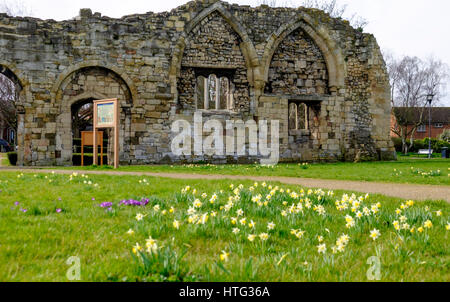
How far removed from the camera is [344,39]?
18531 mm

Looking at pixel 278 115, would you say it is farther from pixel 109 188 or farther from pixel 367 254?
pixel 367 254

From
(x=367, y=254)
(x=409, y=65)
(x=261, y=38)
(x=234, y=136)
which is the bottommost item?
(x=367, y=254)

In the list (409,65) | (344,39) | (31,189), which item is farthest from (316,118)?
(409,65)

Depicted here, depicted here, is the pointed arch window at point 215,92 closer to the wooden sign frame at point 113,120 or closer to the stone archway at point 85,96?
the stone archway at point 85,96

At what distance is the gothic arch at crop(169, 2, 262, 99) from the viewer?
634 inches

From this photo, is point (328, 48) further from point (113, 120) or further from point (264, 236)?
point (264, 236)

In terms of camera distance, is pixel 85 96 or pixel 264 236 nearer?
pixel 264 236

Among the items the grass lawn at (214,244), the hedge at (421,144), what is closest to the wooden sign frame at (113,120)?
the grass lawn at (214,244)

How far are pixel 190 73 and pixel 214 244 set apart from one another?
14.4 metres

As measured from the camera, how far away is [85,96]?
1530 centimetres

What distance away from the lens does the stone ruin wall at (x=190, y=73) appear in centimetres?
1483

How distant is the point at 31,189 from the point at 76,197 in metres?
1.28

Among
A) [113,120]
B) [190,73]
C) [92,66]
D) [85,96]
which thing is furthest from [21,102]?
[190,73]
